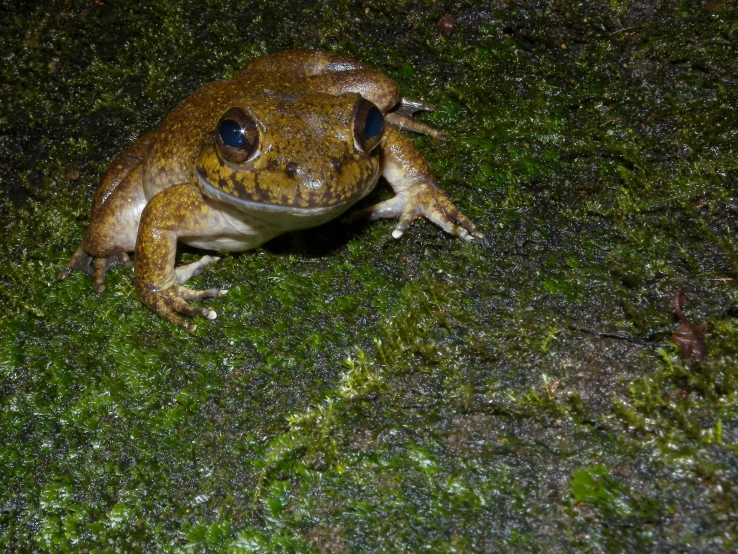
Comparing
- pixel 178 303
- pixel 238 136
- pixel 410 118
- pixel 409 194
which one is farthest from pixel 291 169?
pixel 410 118

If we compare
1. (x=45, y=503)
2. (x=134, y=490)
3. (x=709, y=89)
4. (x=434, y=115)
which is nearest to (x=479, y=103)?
(x=434, y=115)

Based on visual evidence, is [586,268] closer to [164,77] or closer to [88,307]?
[88,307]

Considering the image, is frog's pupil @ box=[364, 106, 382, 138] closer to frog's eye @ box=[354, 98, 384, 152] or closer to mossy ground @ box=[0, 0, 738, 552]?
frog's eye @ box=[354, 98, 384, 152]

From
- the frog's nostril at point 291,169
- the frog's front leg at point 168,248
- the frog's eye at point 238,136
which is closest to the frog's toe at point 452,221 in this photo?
the frog's nostril at point 291,169

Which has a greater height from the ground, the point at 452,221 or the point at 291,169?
the point at 291,169

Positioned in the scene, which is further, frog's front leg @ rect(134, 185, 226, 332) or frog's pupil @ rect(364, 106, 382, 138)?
frog's front leg @ rect(134, 185, 226, 332)

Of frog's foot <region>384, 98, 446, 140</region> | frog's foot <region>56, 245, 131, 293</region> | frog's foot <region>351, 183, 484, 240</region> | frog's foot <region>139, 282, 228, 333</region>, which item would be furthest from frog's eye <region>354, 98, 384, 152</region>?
frog's foot <region>56, 245, 131, 293</region>

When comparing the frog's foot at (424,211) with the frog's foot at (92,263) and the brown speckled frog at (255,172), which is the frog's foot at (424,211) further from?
the frog's foot at (92,263)

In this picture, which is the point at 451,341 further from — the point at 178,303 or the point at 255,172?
the point at 178,303
